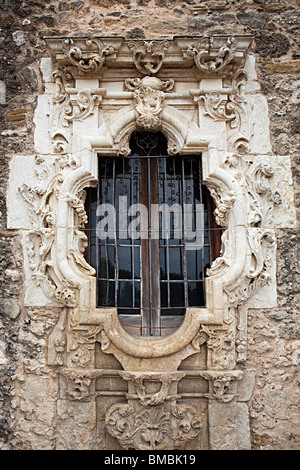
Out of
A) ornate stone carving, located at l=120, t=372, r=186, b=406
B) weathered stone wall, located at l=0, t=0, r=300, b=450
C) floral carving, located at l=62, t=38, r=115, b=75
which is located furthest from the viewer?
floral carving, located at l=62, t=38, r=115, b=75

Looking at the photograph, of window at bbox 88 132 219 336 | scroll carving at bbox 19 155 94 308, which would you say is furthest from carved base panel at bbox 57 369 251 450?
scroll carving at bbox 19 155 94 308

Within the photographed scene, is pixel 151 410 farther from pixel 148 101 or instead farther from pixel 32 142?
pixel 148 101

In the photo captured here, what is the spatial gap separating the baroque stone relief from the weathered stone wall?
0.52ft

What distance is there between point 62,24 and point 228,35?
147cm

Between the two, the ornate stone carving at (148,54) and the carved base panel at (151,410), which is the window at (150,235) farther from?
the ornate stone carving at (148,54)

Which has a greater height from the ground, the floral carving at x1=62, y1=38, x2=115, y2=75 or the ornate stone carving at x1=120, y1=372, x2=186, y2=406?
the floral carving at x1=62, y1=38, x2=115, y2=75

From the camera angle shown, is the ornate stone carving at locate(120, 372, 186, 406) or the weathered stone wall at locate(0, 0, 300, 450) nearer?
the ornate stone carving at locate(120, 372, 186, 406)

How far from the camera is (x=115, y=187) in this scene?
370 cm

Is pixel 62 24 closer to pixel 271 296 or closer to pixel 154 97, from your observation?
pixel 154 97

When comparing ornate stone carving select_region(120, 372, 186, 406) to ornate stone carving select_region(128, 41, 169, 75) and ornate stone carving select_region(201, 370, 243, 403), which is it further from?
ornate stone carving select_region(128, 41, 169, 75)

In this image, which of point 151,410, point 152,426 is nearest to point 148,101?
point 151,410

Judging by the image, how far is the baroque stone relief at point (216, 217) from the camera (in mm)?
3240

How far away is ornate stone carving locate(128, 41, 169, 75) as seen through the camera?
3.50 metres

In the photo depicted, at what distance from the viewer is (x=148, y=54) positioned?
3539 millimetres
